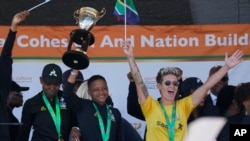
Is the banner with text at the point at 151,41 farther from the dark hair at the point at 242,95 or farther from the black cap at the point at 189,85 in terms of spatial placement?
the dark hair at the point at 242,95

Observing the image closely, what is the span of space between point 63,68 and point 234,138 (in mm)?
3971

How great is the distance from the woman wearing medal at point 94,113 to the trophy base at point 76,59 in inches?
2.5

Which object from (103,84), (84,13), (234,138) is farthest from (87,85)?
(234,138)

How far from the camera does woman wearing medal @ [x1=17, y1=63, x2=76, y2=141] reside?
18.1 ft

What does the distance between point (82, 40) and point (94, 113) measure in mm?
677

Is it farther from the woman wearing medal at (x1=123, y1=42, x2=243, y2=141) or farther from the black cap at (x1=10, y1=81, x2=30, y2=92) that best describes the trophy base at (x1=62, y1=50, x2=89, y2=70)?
the black cap at (x1=10, y1=81, x2=30, y2=92)

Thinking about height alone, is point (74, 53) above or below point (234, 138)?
above

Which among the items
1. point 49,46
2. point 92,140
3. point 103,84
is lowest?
point 92,140

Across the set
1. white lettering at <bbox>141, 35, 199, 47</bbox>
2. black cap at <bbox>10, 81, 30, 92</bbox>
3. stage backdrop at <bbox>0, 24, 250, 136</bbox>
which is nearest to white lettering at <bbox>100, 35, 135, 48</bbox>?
stage backdrop at <bbox>0, 24, 250, 136</bbox>

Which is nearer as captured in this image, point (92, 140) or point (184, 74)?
point (92, 140)

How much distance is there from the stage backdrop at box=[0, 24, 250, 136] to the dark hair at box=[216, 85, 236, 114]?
0.21 meters

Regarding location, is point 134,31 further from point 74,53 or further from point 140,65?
point 74,53

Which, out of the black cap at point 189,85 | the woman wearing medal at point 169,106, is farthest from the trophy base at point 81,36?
the black cap at point 189,85

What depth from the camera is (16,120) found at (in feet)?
21.2
